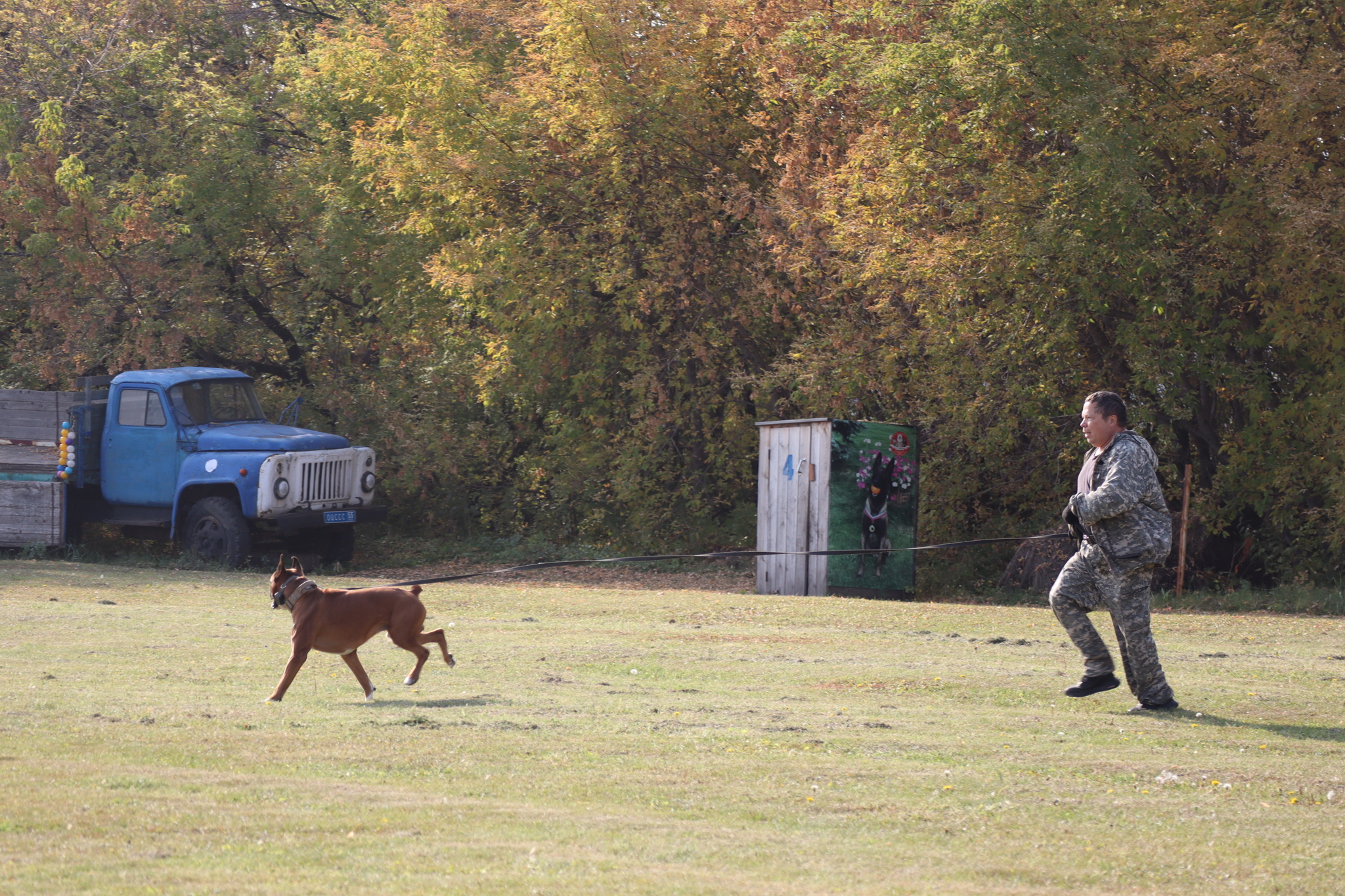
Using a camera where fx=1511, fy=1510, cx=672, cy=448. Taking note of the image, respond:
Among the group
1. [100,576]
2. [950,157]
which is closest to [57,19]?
[100,576]

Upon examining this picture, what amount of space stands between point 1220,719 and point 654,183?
1829cm

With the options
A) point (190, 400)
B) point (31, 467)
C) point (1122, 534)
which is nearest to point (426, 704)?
point (1122, 534)

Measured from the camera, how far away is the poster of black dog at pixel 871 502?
68.5ft

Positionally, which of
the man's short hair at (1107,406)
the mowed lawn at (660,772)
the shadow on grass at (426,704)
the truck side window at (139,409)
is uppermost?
the truck side window at (139,409)

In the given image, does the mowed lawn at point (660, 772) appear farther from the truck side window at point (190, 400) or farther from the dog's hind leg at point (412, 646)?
the truck side window at point (190, 400)

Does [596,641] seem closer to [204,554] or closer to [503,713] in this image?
[503,713]

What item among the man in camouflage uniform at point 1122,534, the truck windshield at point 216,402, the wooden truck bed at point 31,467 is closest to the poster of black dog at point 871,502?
the truck windshield at point 216,402

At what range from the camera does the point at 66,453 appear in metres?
24.0

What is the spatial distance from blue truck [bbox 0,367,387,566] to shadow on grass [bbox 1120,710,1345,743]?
1651 cm

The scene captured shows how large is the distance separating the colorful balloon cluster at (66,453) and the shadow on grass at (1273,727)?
19462 mm

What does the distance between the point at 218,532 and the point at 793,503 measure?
29.5 ft

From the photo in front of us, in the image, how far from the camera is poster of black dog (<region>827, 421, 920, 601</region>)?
68.5ft

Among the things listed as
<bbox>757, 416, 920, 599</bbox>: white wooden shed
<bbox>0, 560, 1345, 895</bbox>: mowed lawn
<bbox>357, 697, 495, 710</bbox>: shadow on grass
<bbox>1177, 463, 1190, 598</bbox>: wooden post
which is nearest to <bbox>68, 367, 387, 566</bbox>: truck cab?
<bbox>757, 416, 920, 599</bbox>: white wooden shed

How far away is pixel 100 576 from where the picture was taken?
21.0m
